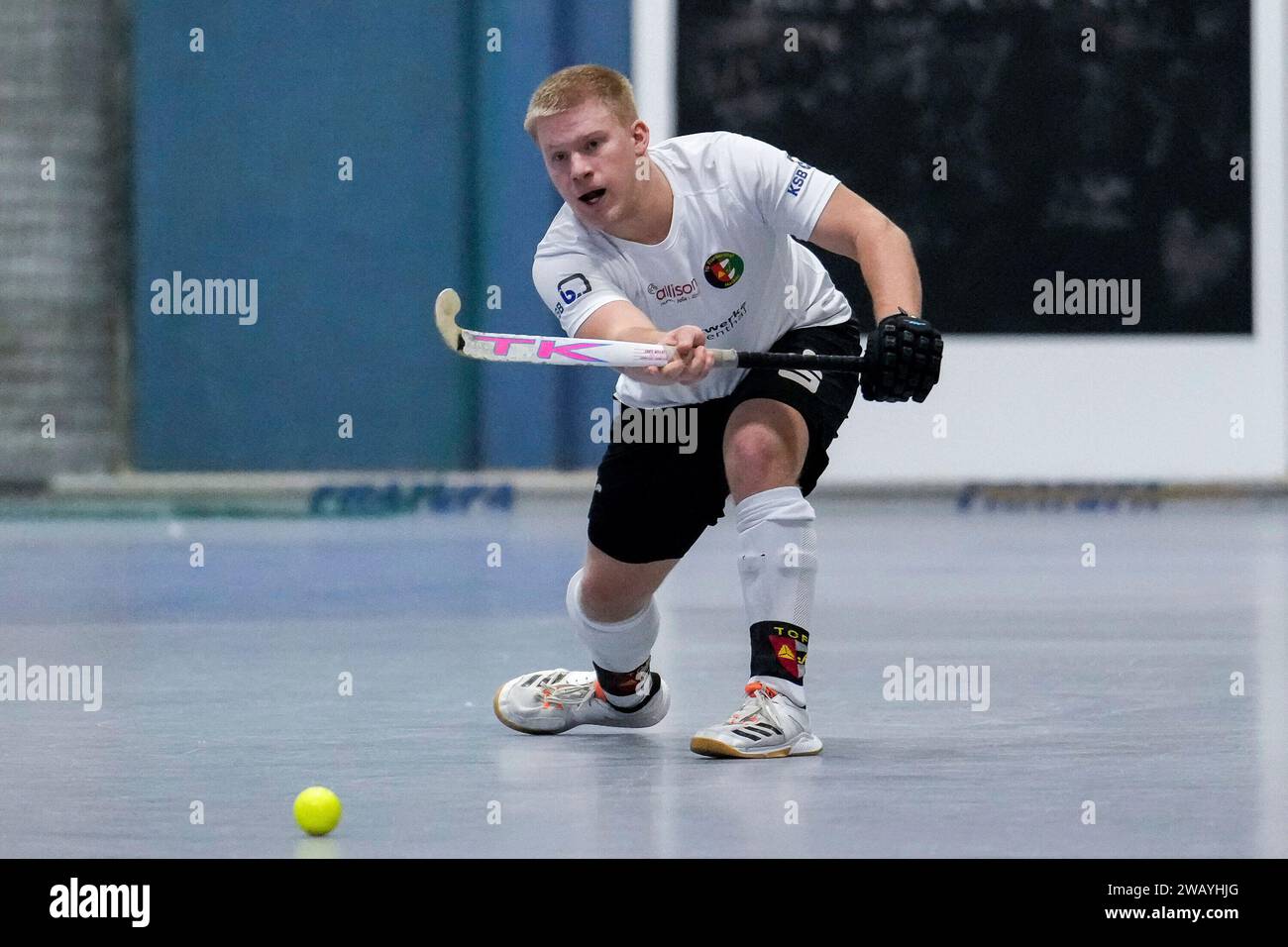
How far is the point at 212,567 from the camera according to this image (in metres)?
7.43

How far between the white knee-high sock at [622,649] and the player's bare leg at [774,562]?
0.35 meters

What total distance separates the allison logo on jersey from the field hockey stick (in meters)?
0.20

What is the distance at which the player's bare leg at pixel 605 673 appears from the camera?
3793mm

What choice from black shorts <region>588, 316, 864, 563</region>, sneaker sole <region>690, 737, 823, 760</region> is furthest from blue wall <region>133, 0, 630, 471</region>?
sneaker sole <region>690, 737, 823, 760</region>

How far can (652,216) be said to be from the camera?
3.66m

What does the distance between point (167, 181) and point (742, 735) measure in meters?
→ 9.53

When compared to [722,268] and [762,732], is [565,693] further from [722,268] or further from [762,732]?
[722,268]

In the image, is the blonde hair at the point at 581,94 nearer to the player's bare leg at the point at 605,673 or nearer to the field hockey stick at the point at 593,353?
the field hockey stick at the point at 593,353

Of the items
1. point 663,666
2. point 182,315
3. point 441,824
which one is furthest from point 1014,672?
point 182,315

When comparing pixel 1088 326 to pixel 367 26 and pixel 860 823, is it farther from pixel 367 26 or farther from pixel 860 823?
pixel 860 823

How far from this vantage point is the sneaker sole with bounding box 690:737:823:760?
11.0 ft

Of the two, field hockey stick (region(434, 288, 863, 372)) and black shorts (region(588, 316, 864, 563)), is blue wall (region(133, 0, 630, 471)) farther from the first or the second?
field hockey stick (region(434, 288, 863, 372))

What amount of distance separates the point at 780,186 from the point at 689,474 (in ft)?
1.85

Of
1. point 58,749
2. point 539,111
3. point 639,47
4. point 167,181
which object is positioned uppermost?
→ point 639,47
